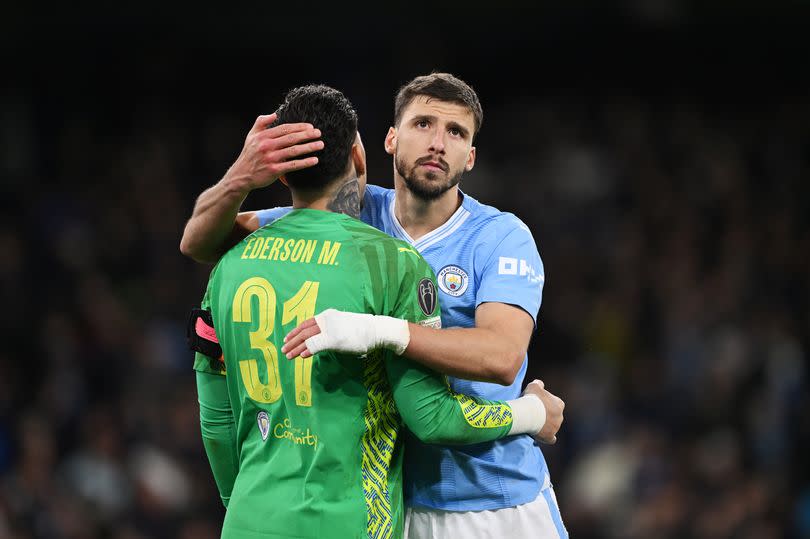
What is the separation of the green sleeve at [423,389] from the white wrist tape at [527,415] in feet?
1.05

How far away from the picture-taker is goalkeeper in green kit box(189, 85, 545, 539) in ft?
11.5

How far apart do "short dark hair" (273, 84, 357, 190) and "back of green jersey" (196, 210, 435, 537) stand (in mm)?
132

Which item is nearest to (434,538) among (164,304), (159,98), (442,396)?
(442,396)

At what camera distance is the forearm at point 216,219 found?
12.5 feet

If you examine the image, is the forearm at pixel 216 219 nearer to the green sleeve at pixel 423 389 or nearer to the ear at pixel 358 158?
the ear at pixel 358 158

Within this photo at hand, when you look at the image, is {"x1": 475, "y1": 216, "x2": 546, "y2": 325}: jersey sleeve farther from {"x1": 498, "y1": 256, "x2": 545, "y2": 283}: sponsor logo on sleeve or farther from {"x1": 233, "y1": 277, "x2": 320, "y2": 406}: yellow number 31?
{"x1": 233, "y1": 277, "x2": 320, "y2": 406}: yellow number 31

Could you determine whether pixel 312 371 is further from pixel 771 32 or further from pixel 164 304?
pixel 771 32

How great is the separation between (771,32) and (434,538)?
42.2 feet

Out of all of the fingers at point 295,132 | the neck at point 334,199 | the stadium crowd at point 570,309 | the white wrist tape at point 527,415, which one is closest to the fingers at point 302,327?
the neck at point 334,199

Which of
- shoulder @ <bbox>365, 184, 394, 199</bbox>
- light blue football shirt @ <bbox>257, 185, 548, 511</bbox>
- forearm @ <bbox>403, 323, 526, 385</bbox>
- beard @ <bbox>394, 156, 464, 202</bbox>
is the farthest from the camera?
shoulder @ <bbox>365, 184, 394, 199</bbox>

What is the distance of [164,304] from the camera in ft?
39.5

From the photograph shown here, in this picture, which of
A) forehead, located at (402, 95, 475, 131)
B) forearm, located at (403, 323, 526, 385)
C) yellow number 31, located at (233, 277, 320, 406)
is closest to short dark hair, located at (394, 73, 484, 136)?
forehead, located at (402, 95, 475, 131)

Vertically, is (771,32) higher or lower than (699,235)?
higher

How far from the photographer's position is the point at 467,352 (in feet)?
11.7
